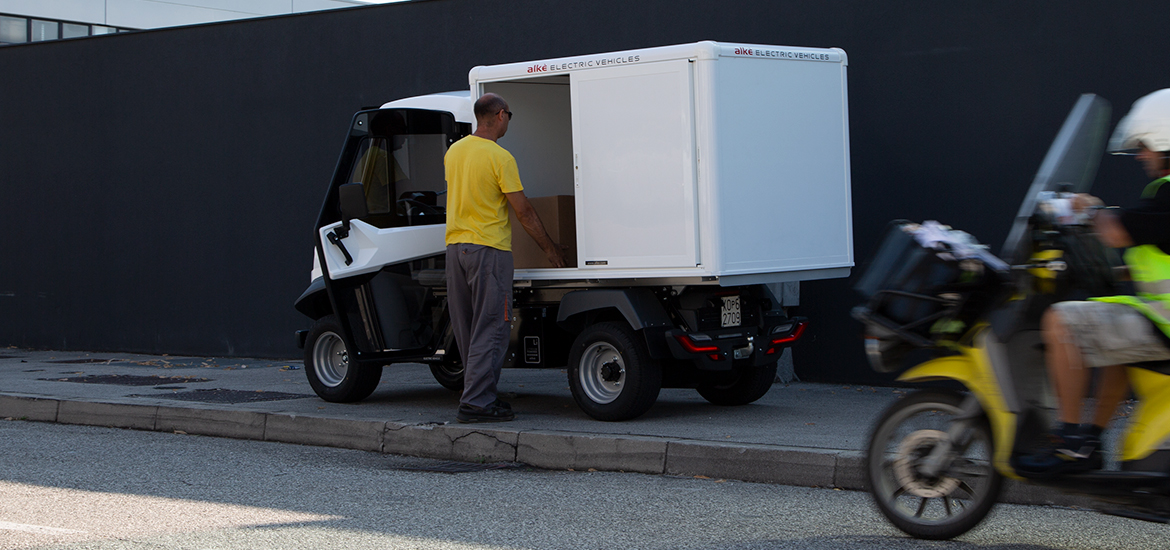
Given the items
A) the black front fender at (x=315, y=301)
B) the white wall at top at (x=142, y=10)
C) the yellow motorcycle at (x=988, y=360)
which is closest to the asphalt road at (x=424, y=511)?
the yellow motorcycle at (x=988, y=360)

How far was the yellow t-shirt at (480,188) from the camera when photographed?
764 cm

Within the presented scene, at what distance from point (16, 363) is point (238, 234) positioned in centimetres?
271

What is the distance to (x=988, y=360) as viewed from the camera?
453 cm

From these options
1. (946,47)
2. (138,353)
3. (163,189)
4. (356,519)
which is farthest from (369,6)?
(356,519)

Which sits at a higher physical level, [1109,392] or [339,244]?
[339,244]

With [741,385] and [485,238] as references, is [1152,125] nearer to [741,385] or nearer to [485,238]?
[485,238]

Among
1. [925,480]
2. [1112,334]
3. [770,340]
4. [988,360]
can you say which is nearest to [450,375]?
[770,340]

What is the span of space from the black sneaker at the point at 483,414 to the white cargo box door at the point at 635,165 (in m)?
1.08

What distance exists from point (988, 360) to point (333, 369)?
568 cm

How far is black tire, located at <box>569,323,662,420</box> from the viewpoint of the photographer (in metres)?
7.57

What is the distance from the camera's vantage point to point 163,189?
540 inches

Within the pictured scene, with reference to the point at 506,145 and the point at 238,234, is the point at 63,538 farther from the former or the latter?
the point at 238,234

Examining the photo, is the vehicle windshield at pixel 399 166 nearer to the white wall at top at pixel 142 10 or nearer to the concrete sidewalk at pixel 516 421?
the concrete sidewalk at pixel 516 421

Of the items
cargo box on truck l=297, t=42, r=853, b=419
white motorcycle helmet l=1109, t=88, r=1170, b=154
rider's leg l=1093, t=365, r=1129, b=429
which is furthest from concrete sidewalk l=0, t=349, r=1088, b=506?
white motorcycle helmet l=1109, t=88, r=1170, b=154
